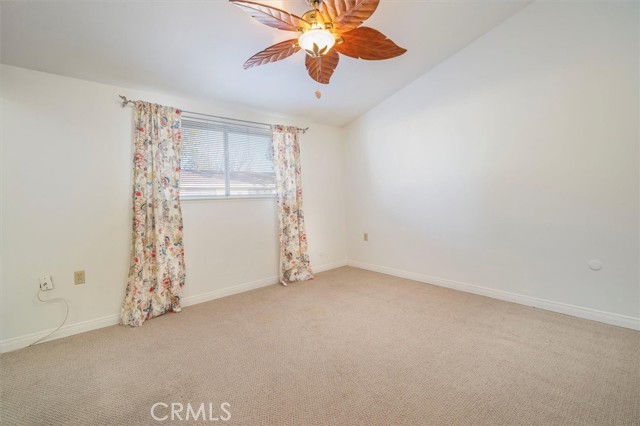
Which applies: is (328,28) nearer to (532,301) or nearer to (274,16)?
(274,16)

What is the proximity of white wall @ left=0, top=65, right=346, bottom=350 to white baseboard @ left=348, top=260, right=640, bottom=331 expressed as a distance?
2.38 meters

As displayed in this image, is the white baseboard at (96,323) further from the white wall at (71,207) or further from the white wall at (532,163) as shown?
the white wall at (532,163)

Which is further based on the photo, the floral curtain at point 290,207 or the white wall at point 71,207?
the floral curtain at point 290,207

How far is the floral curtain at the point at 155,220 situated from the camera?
234cm

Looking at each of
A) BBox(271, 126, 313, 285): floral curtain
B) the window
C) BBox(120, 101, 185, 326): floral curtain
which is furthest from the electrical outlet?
BBox(271, 126, 313, 285): floral curtain

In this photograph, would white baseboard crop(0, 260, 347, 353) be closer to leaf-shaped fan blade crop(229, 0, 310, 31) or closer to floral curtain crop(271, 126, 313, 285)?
floral curtain crop(271, 126, 313, 285)

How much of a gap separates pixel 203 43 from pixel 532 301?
11.7 ft

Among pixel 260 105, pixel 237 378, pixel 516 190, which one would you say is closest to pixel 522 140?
pixel 516 190

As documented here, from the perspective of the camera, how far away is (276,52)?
5.61 ft

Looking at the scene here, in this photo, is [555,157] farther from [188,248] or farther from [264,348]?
[188,248]

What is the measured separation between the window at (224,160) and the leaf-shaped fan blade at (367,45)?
5.74 feet

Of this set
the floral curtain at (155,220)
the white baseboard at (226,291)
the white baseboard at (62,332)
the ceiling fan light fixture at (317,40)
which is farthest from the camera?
the white baseboard at (226,291)

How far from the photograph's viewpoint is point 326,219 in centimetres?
391

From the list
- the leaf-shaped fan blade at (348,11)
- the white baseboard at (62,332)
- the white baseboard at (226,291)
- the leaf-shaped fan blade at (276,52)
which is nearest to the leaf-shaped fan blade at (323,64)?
the leaf-shaped fan blade at (276,52)
